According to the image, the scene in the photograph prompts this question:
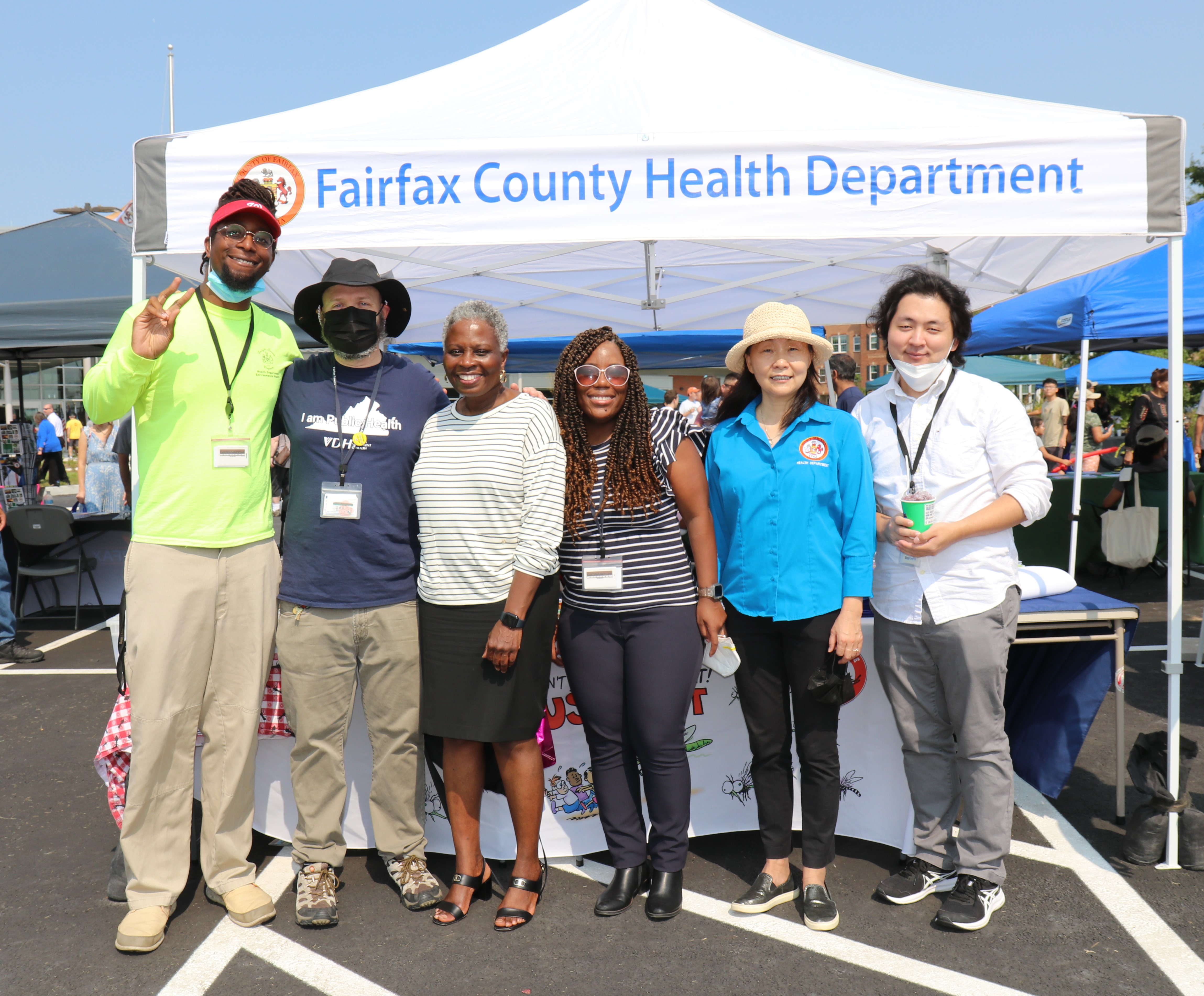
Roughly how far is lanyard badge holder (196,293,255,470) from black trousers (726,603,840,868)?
160cm

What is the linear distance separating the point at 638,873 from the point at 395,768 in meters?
0.87

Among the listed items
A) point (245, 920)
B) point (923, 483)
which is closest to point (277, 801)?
point (245, 920)

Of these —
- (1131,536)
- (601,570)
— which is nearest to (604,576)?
(601,570)

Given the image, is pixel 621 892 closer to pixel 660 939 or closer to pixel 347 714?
pixel 660 939

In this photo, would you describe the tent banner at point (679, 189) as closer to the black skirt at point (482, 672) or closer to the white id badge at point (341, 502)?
the white id badge at point (341, 502)

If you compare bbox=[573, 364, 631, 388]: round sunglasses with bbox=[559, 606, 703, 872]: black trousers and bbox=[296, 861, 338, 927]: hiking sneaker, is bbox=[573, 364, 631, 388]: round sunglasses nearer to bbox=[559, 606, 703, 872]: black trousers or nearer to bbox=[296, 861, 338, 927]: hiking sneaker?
bbox=[559, 606, 703, 872]: black trousers

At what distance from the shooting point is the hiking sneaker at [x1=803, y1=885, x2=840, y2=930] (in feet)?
9.24

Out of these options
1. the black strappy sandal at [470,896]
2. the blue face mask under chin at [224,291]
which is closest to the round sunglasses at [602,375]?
the blue face mask under chin at [224,291]

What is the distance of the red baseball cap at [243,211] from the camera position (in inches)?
113

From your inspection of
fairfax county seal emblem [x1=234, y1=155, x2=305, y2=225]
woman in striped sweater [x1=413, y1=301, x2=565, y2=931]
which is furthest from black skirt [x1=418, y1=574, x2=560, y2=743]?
fairfax county seal emblem [x1=234, y1=155, x2=305, y2=225]

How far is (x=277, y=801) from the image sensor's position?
335cm

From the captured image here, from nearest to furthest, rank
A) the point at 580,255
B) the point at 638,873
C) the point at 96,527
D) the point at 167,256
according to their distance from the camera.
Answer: the point at 638,873
the point at 167,256
the point at 580,255
the point at 96,527

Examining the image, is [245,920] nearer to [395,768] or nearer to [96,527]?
[395,768]

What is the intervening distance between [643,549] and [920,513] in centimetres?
82
